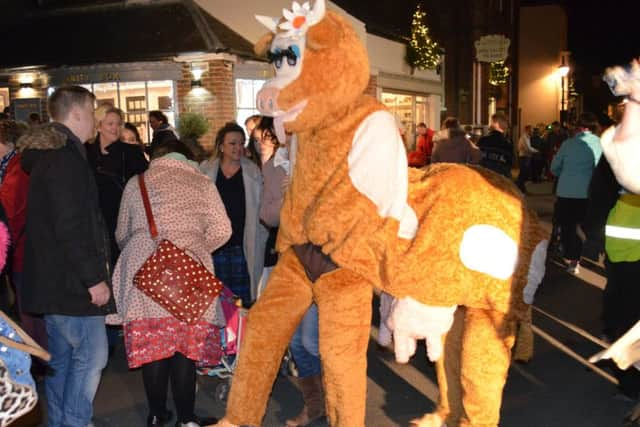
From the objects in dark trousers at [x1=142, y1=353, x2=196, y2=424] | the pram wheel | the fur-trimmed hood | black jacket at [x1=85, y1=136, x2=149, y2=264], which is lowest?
the pram wheel

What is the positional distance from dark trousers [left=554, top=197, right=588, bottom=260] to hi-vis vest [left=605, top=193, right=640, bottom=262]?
4.14m

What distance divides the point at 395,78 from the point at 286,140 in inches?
597

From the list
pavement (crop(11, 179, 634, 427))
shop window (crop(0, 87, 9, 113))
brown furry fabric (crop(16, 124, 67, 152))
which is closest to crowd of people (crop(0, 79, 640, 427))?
brown furry fabric (crop(16, 124, 67, 152))

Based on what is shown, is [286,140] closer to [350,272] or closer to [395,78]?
[350,272]

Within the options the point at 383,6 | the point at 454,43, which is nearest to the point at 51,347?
the point at 383,6

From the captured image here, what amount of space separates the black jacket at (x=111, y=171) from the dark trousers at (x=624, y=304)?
3.97 m

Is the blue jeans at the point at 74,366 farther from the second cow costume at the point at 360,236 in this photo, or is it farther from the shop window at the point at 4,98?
the shop window at the point at 4,98

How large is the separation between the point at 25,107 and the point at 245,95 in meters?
4.41

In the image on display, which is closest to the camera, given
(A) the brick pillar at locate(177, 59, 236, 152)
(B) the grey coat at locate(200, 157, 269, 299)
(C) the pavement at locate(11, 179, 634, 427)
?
(C) the pavement at locate(11, 179, 634, 427)

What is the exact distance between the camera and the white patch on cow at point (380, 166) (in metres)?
2.96

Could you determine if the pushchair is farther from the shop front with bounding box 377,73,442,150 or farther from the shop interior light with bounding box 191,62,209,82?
the shop front with bounding box 377,73,442,150

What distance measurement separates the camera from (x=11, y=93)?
527 inches

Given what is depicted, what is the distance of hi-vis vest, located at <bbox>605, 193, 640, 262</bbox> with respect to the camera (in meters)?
4.52

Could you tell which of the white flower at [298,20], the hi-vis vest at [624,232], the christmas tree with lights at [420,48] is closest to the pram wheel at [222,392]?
the white flower at [298,20]
